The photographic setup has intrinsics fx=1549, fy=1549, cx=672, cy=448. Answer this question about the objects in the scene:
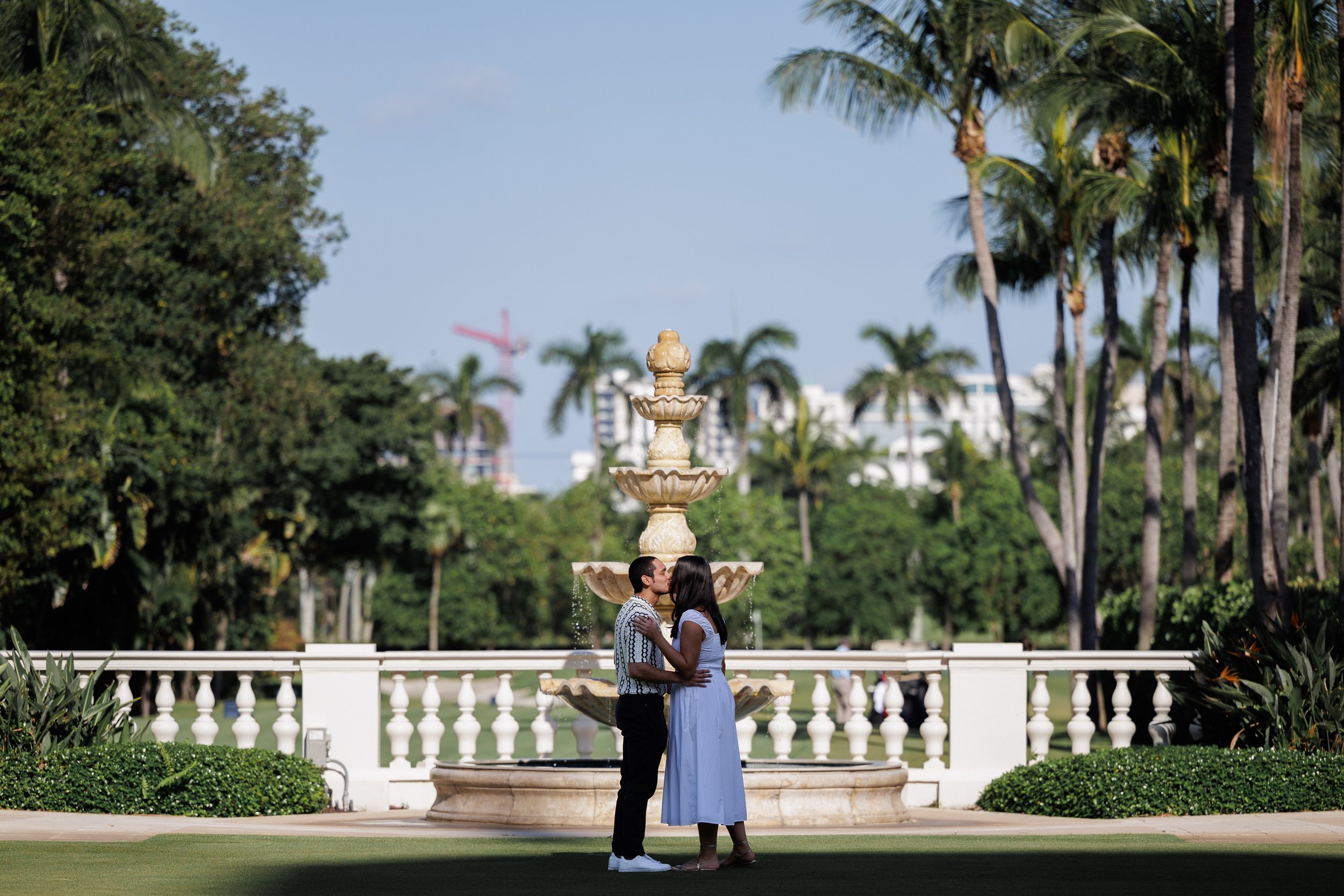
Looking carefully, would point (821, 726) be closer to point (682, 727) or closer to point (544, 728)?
point (544, 728)

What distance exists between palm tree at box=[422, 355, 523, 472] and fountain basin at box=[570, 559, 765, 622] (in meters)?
62.9

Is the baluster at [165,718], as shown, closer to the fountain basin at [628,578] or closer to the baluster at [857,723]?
the fountain basin at [628,578]

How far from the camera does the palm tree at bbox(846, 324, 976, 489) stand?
69438mm

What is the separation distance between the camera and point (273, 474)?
47.7 meters

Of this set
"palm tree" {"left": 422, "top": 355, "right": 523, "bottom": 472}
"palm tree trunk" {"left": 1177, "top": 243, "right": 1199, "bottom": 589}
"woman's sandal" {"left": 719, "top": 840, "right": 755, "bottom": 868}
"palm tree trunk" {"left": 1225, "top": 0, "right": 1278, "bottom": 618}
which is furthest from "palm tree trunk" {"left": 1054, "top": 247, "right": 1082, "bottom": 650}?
"palm tree" {"left": 422, "top": 355, "right": 523, "bottom": 472}

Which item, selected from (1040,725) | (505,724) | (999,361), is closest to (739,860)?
(505,724)

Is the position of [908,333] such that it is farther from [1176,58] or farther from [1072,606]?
[1176,58]

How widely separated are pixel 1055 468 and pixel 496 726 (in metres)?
65.2

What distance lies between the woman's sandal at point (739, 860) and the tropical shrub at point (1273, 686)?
5.49 metres

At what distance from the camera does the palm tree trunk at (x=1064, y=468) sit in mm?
27656

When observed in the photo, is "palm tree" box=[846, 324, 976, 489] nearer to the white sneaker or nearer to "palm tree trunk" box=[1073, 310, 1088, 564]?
"palm tree trunk" box=[1073, 310, 1088, 564]

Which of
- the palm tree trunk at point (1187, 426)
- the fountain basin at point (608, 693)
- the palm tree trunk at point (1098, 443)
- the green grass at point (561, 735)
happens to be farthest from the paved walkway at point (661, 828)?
the palm tree trunk at point (1187, 426)

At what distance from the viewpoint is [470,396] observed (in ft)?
254

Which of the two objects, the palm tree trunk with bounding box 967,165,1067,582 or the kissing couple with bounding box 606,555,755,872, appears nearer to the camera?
the kissing couple with bounding box 606,555,755,872
